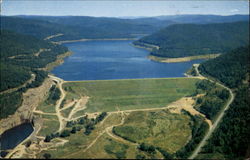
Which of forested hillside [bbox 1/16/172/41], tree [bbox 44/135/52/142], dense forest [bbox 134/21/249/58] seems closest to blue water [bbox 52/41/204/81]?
dense forest [bbox 134/21/249/58]

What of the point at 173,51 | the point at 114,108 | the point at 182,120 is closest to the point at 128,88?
the point at 114,108

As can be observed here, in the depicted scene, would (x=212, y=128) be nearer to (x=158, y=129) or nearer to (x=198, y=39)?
(x=158, y=129)

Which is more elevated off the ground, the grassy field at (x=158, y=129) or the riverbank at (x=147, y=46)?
the riverbank at (x=147, y=46)

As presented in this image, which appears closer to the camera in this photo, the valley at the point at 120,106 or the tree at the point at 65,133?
the valley at the point at 120,106

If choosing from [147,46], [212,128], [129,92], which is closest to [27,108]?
[129,92]

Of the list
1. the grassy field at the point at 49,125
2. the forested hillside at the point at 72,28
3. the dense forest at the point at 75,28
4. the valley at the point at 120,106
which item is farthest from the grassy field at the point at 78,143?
the forested hillside at the point at 72,28

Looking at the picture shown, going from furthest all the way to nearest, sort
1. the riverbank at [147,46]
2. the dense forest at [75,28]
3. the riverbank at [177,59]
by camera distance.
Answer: the dense forest at [75,28], the riverbank at [147,46], the riverbank at [177,59]

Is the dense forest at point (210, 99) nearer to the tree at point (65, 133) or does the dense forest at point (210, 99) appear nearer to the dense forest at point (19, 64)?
the tree at point (65, 133)
